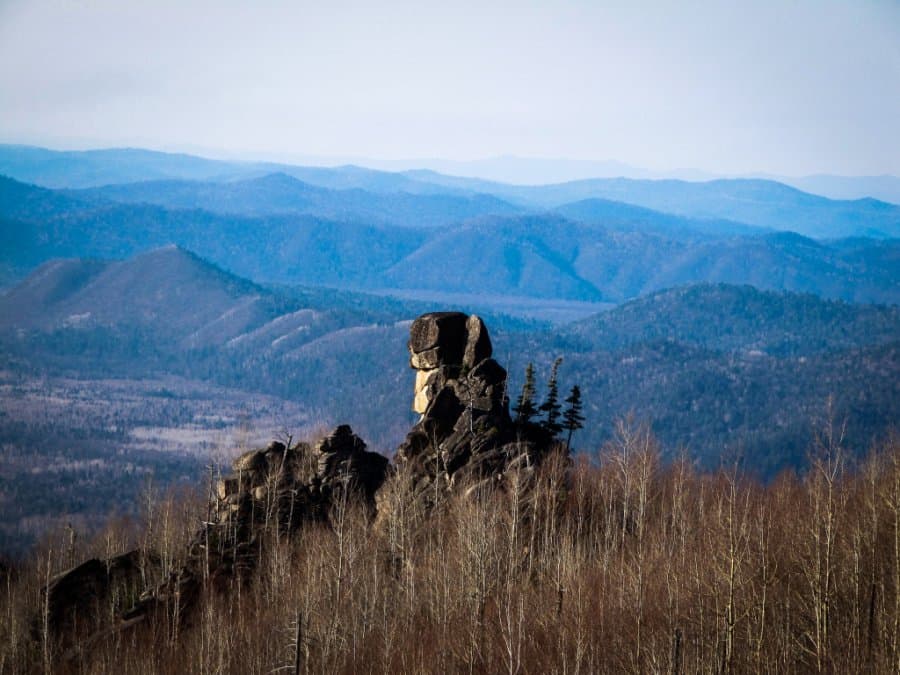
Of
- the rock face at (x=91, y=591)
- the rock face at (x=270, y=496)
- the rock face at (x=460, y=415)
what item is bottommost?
the rock face at (x=91, y=591)

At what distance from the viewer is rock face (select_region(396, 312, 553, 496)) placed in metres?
62.1

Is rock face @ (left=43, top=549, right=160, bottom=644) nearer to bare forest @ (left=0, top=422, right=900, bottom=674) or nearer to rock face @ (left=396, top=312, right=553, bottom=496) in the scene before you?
bare forest @ (left=0, top=422, right=900, bottom=674)

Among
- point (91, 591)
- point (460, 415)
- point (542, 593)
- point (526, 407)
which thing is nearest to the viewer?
point (542, 593)

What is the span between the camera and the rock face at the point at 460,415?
62.1m

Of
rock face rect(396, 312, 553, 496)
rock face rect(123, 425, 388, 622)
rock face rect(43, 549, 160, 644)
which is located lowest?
rock face rect(43, 549, 160, 644)

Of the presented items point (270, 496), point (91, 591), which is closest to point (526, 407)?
point (270, 496)

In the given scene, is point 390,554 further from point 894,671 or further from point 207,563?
point 894,671

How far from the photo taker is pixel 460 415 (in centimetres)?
6462

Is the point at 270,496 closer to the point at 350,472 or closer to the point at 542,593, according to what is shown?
the point at 350,472

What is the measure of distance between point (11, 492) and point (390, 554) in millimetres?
153254

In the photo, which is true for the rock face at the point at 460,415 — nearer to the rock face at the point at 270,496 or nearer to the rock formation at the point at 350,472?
Result: the rock formation at the point at 350,472

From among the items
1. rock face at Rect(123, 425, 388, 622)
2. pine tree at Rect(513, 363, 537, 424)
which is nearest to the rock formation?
rock face at Rect(123, 425, 388, 622)

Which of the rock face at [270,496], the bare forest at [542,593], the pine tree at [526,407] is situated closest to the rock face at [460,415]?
the pine tree at [526,407]

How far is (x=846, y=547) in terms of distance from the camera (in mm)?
48281
